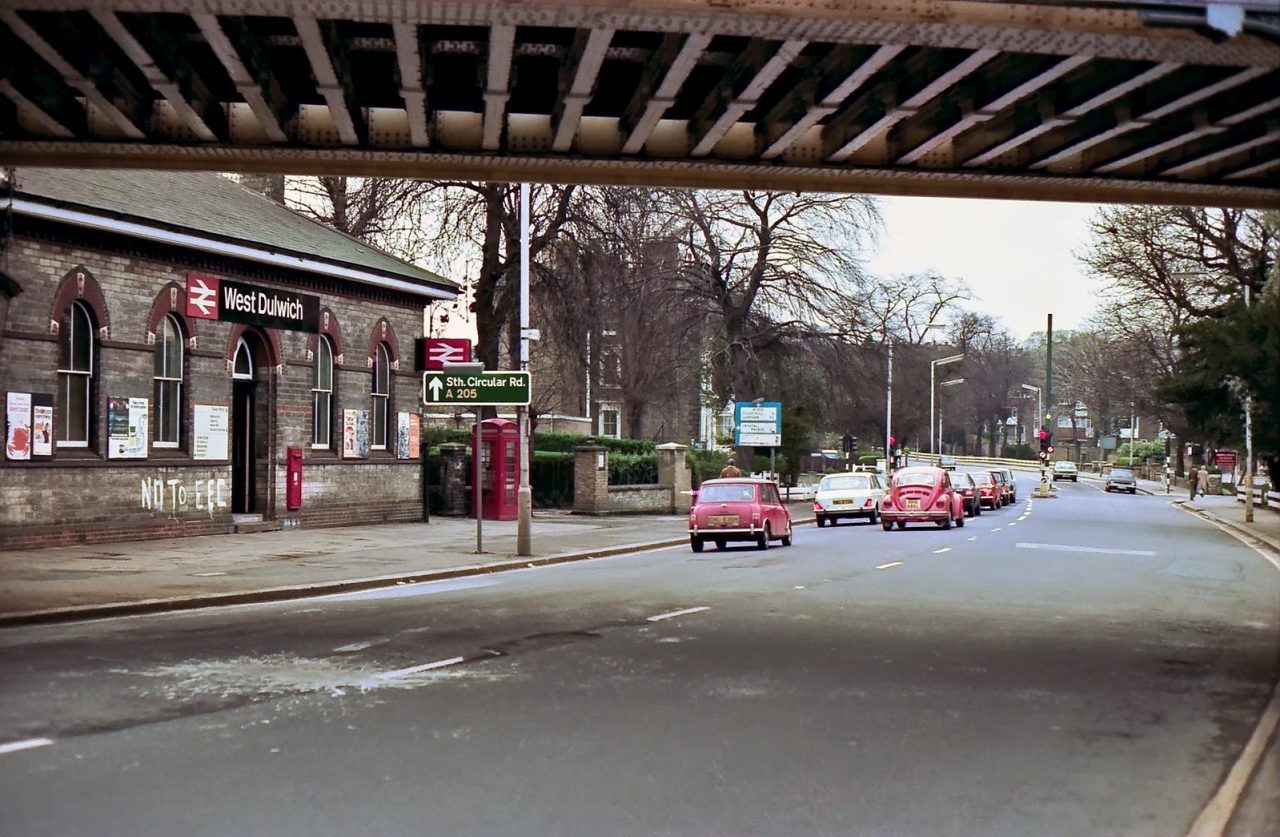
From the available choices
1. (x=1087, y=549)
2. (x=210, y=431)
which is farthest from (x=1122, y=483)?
(x=210, y=431)

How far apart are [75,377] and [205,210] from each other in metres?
6.02

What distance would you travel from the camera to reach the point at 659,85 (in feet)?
41.3

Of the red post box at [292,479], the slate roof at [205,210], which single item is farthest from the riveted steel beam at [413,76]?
the red post box at [292,479]

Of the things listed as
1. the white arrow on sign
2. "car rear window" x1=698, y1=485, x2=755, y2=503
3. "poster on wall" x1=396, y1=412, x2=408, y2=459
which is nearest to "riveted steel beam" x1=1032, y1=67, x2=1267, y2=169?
"car rear window" x1=698, y1=485, x2=755, y2=503

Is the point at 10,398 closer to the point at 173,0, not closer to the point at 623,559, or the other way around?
the point at 623,559

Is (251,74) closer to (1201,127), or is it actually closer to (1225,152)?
(1201,127)

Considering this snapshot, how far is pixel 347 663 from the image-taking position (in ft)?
36.7

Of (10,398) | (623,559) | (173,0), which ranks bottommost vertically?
(623,559)

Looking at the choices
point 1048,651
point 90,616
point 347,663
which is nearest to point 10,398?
point 90,616

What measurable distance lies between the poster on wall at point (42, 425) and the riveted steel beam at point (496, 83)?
11.0m

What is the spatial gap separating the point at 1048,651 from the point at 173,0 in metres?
9.16

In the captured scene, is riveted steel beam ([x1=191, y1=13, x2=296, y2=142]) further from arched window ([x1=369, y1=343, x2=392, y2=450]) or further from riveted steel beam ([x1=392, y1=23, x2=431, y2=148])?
arched window ([x1=369, y1=343, x2=392, y2=450])

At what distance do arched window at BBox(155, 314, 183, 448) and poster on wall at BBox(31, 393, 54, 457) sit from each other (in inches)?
120

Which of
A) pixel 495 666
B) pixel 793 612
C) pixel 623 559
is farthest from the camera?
pixel 623 559
